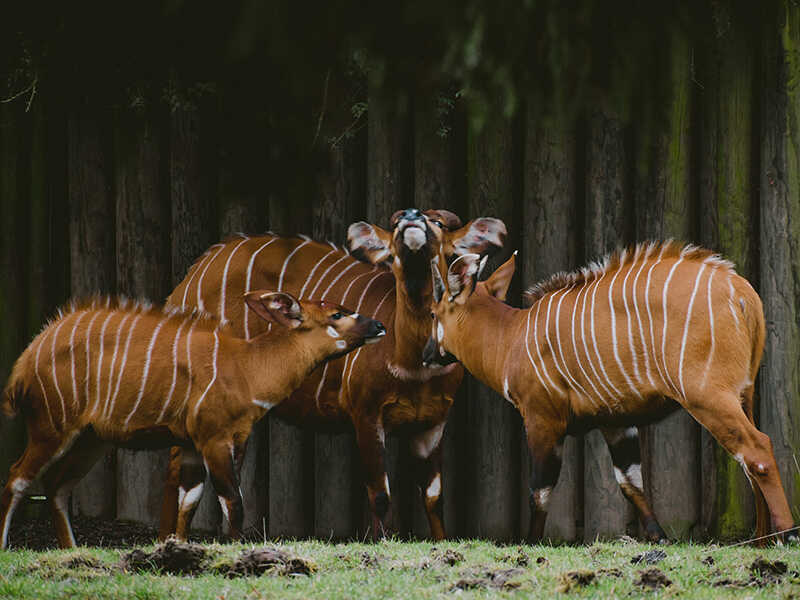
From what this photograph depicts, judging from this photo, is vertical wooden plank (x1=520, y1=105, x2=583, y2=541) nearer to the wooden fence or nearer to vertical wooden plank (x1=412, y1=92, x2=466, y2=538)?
the wooden fence

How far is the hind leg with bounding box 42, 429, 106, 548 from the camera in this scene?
6379 millimetres

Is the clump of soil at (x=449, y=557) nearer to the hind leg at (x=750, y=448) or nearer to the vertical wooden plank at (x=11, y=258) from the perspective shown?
the hind leg at (x=750, y=448)

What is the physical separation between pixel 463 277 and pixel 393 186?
2.95 ft

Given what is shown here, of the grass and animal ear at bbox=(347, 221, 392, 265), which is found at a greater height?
animal ear at bbox=(347, 221, 392, 265)

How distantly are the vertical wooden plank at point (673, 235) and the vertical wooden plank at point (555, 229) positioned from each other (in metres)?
0.42

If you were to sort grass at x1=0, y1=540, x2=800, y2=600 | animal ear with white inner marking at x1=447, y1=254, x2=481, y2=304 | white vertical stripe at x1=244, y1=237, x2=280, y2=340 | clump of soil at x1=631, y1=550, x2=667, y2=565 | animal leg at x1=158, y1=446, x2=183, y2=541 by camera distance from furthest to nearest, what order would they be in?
white vertical stripe at x1=244, y1=237, x2=280, y2=340 < animal leg at x1=158, y1=446, x2=183, y2=541 < animal ear with white inner marking at x1=447, y1=254, x2=481, y2=304 < clump of soil at x1=631, y1=550, x2=667, y2=565 < grass at x1=0, y1=540, x2=800, y2=600

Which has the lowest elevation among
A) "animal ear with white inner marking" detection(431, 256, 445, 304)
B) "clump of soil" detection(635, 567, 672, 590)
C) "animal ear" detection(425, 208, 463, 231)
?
"clump of soil" detection(635, 567, 672, 590)

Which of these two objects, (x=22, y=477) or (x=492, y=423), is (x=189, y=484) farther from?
(x=492, y=423)

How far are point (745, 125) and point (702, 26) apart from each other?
3.43 metres

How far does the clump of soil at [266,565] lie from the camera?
4.53m

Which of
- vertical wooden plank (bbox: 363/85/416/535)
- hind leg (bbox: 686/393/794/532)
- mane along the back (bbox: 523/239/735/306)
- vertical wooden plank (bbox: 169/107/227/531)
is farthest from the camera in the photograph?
vertical wooden plank (bbox: 169/107/227/531)

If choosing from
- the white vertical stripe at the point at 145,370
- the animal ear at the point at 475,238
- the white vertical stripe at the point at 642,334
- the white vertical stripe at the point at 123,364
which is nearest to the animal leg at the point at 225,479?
the white vertical stripe at the point at 145,370

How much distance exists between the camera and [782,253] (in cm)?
650

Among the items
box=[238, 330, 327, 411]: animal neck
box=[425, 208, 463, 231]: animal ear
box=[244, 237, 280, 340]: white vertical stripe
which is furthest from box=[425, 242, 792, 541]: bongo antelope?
box=[244, 237, 280, 340]: white vertical stripe
